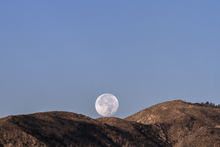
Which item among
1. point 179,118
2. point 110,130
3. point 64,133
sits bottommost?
point 64,133

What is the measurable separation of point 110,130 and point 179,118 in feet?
59.2

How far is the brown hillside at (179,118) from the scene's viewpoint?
58.6 m

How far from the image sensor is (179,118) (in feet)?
203

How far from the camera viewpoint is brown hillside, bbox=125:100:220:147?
2306 inches

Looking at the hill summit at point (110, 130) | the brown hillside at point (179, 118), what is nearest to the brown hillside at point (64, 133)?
the hill summit at point (110, 130)

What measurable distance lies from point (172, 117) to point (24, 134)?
32490 mm

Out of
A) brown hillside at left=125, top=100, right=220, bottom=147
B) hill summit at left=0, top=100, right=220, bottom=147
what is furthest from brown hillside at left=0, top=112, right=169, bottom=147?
brown hillside at left=125, top=100, right=220, bottom=147

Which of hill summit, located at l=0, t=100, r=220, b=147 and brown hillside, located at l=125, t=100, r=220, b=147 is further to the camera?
brown hillside, located at l=125, t=100, r=220, b=147

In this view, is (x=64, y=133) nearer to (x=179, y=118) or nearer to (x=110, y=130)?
(x=110, y=130)

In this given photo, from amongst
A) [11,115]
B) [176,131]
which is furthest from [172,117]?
[11,115]

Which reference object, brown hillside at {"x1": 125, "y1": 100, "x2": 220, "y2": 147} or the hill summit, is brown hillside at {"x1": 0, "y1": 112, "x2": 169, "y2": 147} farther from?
brown hillside at {"x1": 125, "y1": 100, "x2": 220, "y2": 147}

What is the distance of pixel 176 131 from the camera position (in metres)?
58.9

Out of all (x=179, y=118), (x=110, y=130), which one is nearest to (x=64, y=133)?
(x=110, y=130)

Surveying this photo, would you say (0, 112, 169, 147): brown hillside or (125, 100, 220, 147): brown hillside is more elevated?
(125, 100, 220, 147): brown hillside
